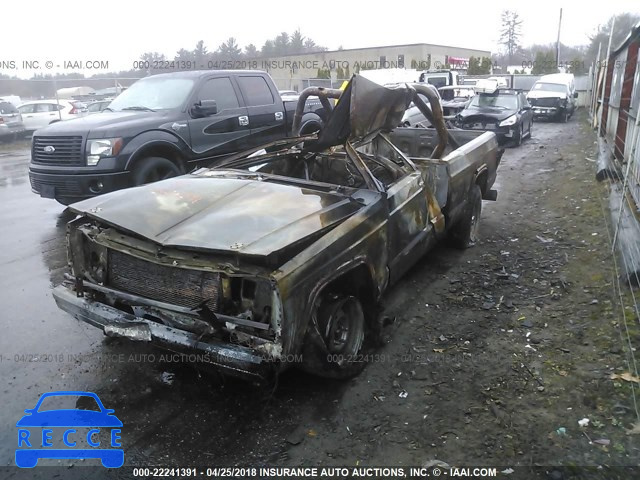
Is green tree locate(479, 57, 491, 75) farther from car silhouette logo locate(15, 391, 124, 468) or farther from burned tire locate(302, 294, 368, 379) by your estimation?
car silhouette logo locate(15, 391, 124, 468)

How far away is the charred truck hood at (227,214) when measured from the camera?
9.88 ft

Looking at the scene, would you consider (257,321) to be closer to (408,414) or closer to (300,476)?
(300,476)

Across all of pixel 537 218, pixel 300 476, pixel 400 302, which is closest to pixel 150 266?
pixel 300 476

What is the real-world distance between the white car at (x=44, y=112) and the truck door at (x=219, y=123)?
12.2 m

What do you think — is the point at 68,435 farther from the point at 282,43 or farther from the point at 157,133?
the point at 282,43

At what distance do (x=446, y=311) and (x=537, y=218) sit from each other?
3.65 meters

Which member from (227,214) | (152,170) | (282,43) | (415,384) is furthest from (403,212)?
(282,43)

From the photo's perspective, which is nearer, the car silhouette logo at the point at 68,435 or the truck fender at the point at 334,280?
the car silhouette logo at the point at 68,435

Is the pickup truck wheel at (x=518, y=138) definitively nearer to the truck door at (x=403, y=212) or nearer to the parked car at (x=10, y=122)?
the truck door at (x=403, y=212)

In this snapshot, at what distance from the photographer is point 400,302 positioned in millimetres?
4801

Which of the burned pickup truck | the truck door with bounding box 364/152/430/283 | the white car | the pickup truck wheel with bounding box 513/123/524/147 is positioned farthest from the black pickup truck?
the white car

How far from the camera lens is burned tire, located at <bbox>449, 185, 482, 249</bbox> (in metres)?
5.86

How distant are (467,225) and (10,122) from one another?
1747 cm

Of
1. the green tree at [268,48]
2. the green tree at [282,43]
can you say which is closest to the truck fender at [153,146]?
the green tree at [268,48]
